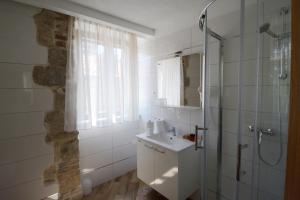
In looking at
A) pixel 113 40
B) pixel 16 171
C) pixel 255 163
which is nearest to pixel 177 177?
pixel 255 163

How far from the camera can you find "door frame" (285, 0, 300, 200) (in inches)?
21.9

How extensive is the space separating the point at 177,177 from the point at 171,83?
1.23 m

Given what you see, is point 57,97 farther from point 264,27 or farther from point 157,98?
point 264,27

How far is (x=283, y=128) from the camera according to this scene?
1.22 m

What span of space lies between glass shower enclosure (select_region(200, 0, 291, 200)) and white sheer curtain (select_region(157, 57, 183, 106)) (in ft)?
1.63

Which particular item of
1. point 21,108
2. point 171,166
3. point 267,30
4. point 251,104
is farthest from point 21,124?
point 267,30

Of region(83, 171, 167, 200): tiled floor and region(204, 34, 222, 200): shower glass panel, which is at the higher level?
region(204, 34, 222, 200): shower glass panel

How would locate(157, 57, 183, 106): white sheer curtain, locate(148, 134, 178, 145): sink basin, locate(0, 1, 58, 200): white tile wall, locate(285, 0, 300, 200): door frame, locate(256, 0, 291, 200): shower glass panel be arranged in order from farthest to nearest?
1. locate(157, 57, 183, 106): white sheer curtain
2. locate(148, 134, 178, 145): sink basin
3. locate(0, 1, 58, 200): white tile wall
4. locate(256, 0, 291, 200): shower glass panel
5. locate(285, 0, 300, 200): door frame

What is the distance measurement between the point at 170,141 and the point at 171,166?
43 cm

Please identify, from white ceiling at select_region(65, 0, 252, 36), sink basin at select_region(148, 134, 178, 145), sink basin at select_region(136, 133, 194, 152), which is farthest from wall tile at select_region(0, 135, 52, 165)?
white ceiling at select_region(65, 0, 252, 36)

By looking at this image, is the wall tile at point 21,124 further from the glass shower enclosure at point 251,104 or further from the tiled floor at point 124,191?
the glass shower enclosure at point 251,104

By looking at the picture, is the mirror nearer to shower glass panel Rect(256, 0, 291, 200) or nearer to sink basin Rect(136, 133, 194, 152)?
sink basin Rect(136, 133, 194, 152)

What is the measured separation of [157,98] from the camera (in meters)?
2.54

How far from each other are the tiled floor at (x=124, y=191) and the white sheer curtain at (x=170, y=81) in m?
1.29
